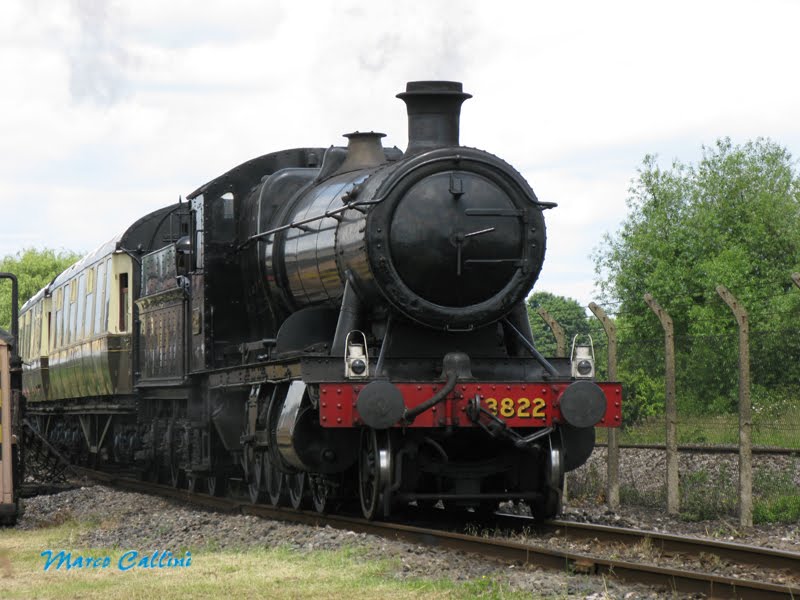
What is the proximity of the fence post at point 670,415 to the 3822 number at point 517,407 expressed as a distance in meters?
2.57

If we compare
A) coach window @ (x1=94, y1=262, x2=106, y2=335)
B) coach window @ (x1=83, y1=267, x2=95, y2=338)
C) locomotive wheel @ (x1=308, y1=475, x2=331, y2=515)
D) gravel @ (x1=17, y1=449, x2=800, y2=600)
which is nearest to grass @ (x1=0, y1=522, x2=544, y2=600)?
gravel @ (x1=17, y1=449, x2=800, y2=600)

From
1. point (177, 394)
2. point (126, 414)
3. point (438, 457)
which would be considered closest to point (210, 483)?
point (177, 394)

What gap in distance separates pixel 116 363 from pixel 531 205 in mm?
9697

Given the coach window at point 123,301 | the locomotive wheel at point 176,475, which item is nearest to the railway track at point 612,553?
the locomotive wheel at point 176,475

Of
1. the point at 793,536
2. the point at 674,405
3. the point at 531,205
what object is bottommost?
the point at 793,536

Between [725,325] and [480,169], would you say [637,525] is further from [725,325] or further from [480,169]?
[725,325]

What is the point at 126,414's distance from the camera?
64.8 feet

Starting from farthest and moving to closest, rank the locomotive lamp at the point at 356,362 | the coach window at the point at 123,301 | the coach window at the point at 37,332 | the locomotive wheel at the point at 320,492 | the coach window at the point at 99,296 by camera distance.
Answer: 1. the coach window at the point at 37,332
2. the coach window at the point at 99,296
3. the coach window at the point at 123,301
4. the locomotive wheel at the point at 320,492
5. the locomotive lamp at the point at 356,362

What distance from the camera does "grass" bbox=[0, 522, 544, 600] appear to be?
25.8ft

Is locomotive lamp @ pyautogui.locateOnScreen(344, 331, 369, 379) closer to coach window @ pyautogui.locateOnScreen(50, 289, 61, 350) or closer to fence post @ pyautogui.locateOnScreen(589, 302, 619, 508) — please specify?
fence post @ pyautogui.locateOnScreen(589, 302, 619, 508)

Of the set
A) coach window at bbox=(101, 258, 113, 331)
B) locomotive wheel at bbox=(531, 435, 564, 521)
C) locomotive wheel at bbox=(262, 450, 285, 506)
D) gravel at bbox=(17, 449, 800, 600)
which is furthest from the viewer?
coach window at bbox=(101, 258, 113, 331)

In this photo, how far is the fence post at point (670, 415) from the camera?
13359 millimetres

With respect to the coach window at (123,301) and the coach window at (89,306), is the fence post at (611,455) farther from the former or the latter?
the coach window at (89,306)

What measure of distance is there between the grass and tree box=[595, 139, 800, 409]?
933 inches
